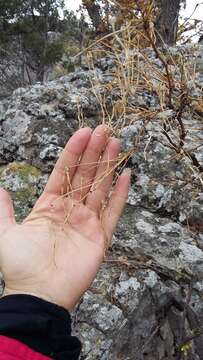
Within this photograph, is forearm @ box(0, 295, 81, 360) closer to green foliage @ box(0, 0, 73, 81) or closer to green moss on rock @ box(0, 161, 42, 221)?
green moss on rock @ box(0, 161, 42, 221)

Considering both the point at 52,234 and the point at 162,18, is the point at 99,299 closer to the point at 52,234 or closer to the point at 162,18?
the point at 52,234

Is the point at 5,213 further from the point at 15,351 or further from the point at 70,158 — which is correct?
the point at 15,351

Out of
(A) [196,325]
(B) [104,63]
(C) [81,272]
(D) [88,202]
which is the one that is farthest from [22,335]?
(B) [104,63]

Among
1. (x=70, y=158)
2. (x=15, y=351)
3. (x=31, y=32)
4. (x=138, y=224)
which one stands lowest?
(x=138, y=224)

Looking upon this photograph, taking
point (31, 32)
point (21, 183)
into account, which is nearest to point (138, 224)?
point (21, 183)

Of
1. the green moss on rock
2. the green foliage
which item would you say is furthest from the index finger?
the green foliage

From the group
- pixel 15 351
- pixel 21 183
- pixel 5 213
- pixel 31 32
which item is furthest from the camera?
pixel 31 32
